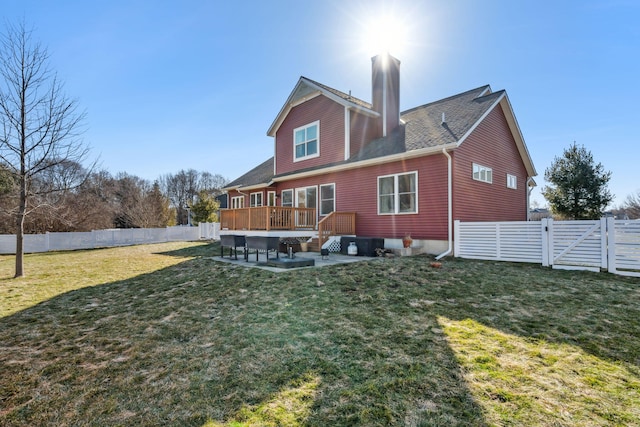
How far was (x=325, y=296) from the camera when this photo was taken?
17.7 ft

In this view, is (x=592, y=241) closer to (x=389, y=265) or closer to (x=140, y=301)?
(x=389, y=265)

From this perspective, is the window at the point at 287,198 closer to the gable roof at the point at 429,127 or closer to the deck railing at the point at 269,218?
the gable roof at the point at 429,127

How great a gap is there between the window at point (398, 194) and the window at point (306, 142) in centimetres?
387

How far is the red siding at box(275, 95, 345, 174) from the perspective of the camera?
12.9 meters

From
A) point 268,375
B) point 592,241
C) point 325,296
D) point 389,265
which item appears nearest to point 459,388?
point 268,375

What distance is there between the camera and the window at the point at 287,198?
1505 cm

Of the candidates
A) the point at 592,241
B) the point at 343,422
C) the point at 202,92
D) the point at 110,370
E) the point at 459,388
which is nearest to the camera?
the point at 343,422

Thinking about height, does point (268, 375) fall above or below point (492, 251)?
below

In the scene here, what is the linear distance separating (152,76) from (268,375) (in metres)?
14.3

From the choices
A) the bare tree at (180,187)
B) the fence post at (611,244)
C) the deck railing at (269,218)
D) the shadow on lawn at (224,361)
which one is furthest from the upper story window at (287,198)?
the bare tree at (180,187)

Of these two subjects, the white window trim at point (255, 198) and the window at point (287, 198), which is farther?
the white window trim at point (255, 198)

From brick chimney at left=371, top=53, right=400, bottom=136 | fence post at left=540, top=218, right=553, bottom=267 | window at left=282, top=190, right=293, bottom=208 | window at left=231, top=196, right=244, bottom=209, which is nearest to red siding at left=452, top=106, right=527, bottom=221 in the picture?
fence post at left=540, top=218, right=553, bottom=267

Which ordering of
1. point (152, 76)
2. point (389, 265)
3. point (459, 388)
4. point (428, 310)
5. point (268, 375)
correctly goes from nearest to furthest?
point (459, 388)
point (268, 375)
point (428, 310)
point (389, 265)
point (152, 76)

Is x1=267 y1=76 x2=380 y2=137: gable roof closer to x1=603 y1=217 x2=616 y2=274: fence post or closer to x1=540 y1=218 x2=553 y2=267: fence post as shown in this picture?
x1=540 y1=218 x2=553 y2=267: fence post
